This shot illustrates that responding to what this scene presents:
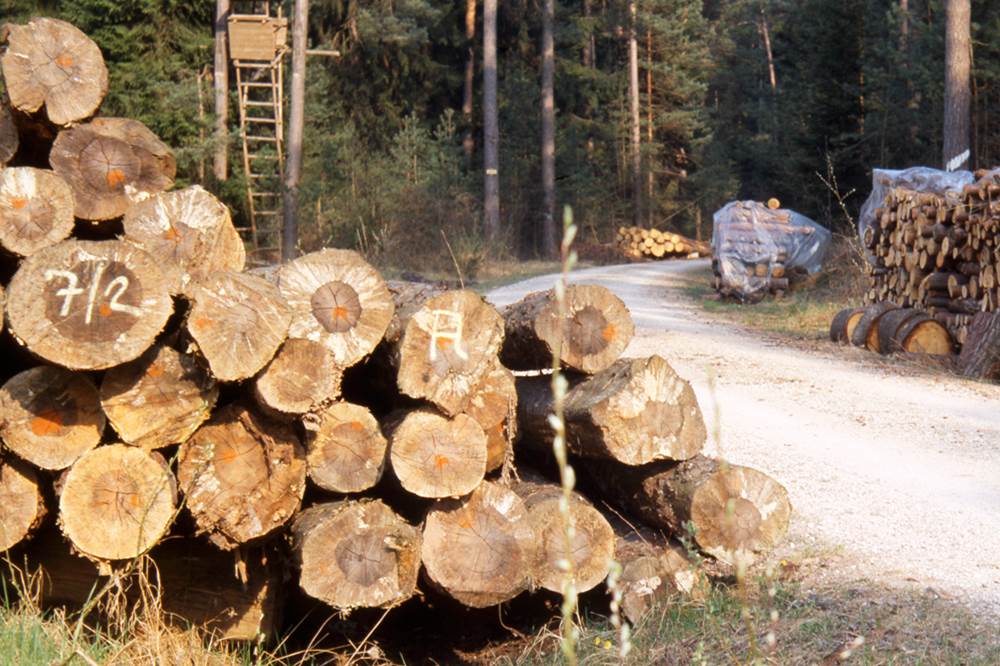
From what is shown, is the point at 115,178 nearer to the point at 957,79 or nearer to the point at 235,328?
the point at 235,328

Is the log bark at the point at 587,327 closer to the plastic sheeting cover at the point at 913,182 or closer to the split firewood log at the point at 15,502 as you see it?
the split firewood log at the point at 15,502

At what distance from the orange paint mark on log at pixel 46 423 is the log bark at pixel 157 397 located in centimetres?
25

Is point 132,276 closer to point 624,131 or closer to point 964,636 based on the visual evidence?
point 964,636

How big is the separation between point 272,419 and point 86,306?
867mm

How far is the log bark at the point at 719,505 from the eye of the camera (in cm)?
478

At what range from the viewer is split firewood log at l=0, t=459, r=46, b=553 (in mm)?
4484

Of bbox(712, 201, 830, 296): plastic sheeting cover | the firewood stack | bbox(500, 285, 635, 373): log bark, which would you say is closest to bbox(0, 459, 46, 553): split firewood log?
bbox(500, 285, 635, 373): log bark

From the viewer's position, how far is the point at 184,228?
16.7 feet

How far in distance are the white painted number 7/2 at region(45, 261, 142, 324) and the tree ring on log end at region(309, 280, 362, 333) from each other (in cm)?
77

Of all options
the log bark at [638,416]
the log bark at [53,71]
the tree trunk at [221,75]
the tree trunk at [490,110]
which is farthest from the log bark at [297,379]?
the tree trunk at [490,110]

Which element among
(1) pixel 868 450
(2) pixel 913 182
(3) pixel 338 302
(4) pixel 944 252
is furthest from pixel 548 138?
(3) pixel 338 302

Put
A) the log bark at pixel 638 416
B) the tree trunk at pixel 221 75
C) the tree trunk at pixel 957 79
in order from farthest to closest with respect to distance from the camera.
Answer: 1. the tree trunk at pixel 221 75
2. the tree trunk at pixel 957 79
3. the log bark at pixel 638 416

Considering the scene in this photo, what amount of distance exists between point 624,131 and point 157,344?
3187 cm

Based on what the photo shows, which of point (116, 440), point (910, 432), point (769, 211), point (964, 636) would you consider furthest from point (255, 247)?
point (964, 636)
